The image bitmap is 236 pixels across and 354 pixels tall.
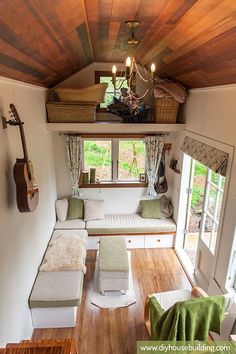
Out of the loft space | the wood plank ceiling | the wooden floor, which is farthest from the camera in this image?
the wooden floor

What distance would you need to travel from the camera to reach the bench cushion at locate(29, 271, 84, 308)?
275 centimetres

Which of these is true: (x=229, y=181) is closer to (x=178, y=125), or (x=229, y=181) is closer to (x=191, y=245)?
(x=178, y=125)

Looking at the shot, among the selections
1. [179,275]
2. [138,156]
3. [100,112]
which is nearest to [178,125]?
[138,156]

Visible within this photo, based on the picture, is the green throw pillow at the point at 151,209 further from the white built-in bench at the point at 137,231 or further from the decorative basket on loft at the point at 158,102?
the decorative basket on loft at the point at 158,102

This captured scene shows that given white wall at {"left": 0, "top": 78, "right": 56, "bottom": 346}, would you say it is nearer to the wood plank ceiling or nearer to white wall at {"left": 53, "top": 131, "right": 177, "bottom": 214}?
the wood plank ceiling

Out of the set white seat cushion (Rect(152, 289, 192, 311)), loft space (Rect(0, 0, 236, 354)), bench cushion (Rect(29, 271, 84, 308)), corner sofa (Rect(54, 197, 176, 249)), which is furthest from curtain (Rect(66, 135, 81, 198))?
white seat cushion (Rect(152, 289, 192, 311))

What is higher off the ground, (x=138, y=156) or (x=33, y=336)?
(x=138, y=156)

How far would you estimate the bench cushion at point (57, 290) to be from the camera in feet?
9.02

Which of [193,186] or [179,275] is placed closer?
[179,275]

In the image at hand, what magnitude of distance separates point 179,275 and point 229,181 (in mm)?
1964

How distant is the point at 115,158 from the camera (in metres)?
4.52

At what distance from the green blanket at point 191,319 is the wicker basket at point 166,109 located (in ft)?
8.50

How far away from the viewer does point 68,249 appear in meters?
3.52

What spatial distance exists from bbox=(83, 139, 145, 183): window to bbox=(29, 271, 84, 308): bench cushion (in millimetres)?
1996
